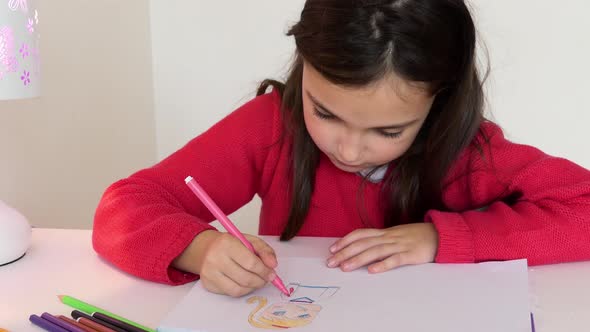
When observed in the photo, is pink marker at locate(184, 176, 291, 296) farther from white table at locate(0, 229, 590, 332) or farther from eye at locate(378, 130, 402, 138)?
eye at locate(378, 130, 402, 138)

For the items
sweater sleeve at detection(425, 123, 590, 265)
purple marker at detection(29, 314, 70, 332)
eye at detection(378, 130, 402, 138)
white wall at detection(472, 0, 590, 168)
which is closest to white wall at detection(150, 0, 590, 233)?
white wall at detection(472, 0, 590, 168)

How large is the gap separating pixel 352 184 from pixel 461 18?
0.32 m

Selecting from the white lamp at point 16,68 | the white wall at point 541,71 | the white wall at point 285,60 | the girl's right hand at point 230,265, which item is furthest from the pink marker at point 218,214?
the white wall at point 541,71

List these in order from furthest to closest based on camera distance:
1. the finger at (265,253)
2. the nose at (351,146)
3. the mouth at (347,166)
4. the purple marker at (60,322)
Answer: the mouth at (347,166)
the nose at (351,146)
the finger at (265,253)
the purple marker at (60,322)

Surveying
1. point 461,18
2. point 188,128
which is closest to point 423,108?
point 461,18

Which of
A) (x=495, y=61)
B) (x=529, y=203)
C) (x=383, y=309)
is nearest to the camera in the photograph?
(x=383, y=309)

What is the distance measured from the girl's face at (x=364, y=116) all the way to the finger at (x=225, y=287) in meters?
0.23

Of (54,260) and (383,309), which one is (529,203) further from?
(54,260)

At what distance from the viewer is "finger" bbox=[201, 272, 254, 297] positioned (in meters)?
0.69

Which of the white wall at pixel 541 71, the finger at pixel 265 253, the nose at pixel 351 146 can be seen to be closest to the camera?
the finger at pixel 265 253

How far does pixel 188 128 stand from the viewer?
2.04 m

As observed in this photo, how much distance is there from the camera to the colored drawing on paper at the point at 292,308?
0.64 metres

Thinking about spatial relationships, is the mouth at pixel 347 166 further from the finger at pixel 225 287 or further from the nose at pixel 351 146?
the finger at pixel 225 287

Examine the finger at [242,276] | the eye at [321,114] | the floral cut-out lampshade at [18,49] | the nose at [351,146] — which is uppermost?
the floral cut-out lampshade at [18,49]
